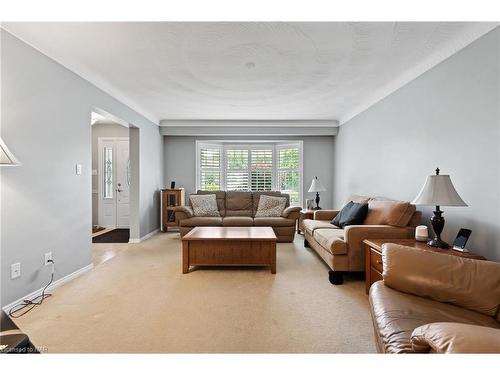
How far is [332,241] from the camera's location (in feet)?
9.52

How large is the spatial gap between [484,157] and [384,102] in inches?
79.2

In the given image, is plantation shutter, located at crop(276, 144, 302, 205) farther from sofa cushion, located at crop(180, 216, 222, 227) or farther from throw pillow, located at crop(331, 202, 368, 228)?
throw pillow, located at crop(331, 202, 368, 228)

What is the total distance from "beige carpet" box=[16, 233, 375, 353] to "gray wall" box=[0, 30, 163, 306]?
15.6 inches

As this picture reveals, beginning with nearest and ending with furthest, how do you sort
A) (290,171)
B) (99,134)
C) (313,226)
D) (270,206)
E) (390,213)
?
1. (390,213)
2. (313,226)
3. (270,206)
4. (99,134)
5. (290,171)

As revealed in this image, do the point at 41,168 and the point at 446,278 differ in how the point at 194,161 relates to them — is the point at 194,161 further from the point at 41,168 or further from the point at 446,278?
the point at 446,278

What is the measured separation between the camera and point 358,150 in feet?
16.1

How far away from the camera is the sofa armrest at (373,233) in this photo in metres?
2.79

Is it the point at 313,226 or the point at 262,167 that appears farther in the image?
the point at 262,167

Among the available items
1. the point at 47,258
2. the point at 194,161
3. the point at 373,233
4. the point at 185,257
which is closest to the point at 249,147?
the point at 194,161

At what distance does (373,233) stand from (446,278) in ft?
4.37

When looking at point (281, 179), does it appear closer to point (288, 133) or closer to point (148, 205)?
point (288, 133)

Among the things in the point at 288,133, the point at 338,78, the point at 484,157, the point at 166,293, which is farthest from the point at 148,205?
the point at 484,157

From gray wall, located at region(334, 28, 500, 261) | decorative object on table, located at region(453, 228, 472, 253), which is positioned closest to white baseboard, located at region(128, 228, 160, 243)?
gray wall, located at region(334, 28, 500, 261)

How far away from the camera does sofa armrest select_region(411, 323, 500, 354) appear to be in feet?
2.71
